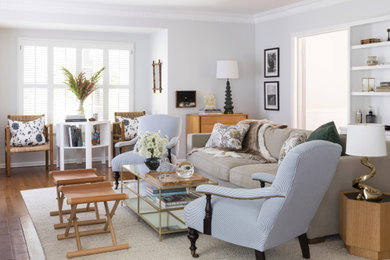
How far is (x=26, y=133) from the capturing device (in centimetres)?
693

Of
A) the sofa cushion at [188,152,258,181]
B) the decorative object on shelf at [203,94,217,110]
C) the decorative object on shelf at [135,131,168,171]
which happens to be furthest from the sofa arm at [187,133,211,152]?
the decorative object on shelf at [203,94,217,110]

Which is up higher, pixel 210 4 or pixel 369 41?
pixel 210 4

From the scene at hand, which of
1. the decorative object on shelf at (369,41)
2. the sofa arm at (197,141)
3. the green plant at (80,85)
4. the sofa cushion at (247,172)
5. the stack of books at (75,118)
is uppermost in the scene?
the decorative object on shelf at (369,41)

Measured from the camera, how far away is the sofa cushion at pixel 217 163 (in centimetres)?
481

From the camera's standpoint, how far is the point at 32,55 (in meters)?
7.50

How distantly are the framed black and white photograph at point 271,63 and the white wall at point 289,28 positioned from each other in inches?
3.3

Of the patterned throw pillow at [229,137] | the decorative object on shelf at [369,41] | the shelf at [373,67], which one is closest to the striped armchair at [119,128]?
the patterned throw pillow at [229,137]

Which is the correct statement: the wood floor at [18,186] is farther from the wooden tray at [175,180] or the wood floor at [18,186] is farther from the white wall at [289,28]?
the white wall at [289,28]

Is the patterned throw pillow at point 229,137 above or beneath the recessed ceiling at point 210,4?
beneath

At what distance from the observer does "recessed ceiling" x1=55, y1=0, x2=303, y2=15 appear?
669 cm

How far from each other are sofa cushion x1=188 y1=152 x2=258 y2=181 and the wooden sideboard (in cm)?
182

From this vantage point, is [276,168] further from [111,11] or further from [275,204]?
[111,11]

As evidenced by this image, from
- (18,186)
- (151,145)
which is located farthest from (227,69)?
(18,186)

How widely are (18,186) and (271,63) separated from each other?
4.34 meters
